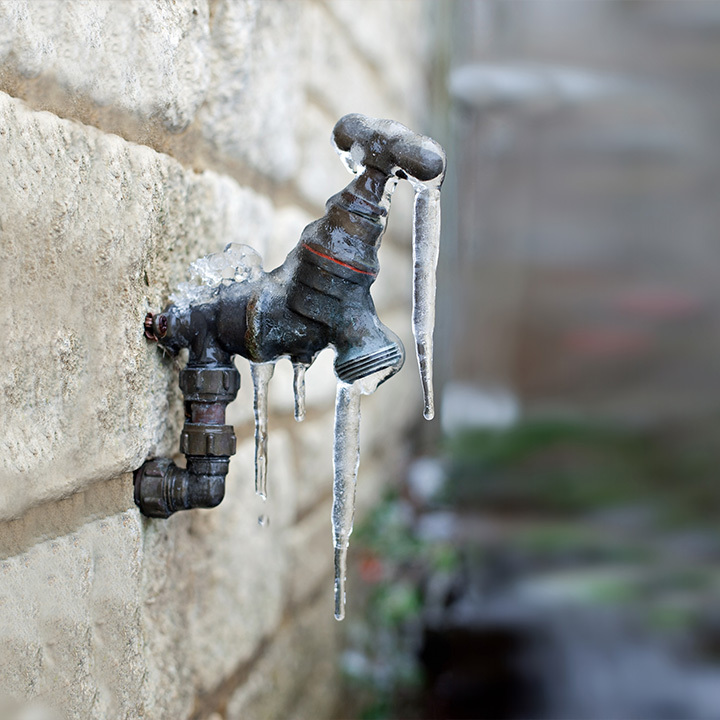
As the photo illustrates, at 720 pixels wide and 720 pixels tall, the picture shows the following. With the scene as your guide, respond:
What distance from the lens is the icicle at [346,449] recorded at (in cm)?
61

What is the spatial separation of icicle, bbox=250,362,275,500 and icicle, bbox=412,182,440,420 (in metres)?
0.16

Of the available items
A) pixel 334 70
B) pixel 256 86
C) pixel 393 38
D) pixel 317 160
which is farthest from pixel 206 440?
pixel 393 38

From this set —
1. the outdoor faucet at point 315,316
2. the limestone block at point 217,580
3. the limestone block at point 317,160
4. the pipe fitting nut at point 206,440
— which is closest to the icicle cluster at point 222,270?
the outdoor faucet at point 315,316

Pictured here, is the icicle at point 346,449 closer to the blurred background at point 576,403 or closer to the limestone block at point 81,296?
the limestone block at point 81,296

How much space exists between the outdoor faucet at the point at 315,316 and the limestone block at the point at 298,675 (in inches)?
15.8

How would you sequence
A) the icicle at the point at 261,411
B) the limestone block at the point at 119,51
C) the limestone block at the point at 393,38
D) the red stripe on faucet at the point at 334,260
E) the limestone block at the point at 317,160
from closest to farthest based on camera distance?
the limestone block at the point at 119,51 < the red stripe on faucet at the point at 334,260 < the icicle at the point at 261,411 < the limestone block at the point at 317,160 < the limestone block at the point at 393,38

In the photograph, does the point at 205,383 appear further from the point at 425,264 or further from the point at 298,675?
the point at 298,675

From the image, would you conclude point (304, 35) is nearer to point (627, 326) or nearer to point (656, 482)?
point (627, 326)

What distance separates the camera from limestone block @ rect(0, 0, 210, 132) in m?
0.47

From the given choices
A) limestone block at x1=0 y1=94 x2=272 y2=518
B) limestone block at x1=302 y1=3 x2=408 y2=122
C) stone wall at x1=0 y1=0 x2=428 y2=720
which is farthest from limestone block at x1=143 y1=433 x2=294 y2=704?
limestone block at x1=302 y1=3 x2=408 y2=122

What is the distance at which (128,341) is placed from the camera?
62 centimetres

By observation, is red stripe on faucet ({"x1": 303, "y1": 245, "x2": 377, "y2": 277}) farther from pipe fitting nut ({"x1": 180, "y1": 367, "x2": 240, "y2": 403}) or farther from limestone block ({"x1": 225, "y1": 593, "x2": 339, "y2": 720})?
limestone block ({"x1": 225, "y1": 593, "x2": 339, "y2": 720})

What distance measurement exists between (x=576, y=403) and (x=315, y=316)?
43.9 inches

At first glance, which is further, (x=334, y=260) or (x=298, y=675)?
(x=298, y=675)
